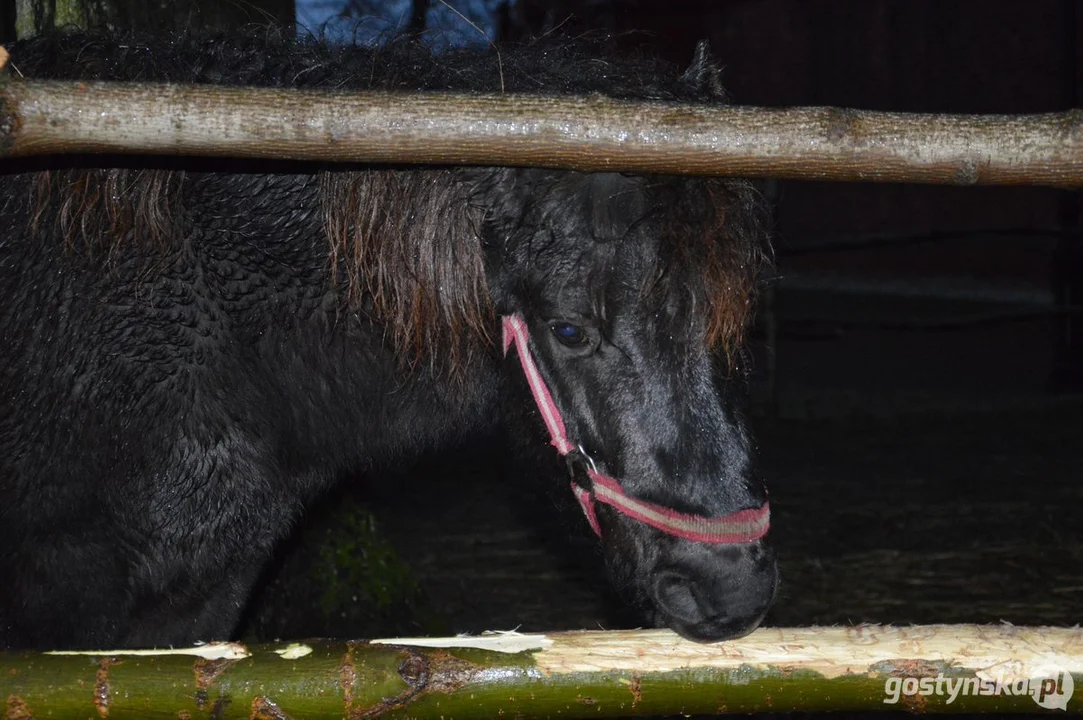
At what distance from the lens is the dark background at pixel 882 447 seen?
4949mm

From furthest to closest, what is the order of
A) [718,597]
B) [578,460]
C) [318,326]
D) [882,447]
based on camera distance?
[882,447], [318,326], [578,460], [718,597]

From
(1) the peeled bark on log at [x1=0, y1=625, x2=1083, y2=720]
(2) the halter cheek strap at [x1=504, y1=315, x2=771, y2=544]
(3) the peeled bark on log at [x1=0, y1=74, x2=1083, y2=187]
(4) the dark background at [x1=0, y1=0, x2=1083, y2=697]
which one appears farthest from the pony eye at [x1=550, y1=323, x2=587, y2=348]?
(1) the peeled bark on log at [x1=0, y1=625, x2=1083, y2=720]

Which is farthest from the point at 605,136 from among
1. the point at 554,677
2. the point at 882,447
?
the point at 882,447

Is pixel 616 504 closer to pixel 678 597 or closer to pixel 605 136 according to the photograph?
pixel 678 597

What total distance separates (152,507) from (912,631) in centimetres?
173

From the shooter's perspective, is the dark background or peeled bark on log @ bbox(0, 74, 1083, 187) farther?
the dark background

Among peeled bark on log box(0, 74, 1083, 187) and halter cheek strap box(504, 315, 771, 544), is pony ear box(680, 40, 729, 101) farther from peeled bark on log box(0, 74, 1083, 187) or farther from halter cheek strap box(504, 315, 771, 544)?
halter cheek strap box(504, 315, 771, 544)

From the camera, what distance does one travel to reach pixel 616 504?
2.36 m

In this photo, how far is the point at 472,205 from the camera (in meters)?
2.42

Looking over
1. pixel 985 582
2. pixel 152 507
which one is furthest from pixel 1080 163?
pixel 985 582

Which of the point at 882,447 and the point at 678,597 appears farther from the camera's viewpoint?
the point at 882,447

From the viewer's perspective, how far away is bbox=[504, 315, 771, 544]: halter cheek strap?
2236 millimetres

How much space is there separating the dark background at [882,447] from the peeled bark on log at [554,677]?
0.77 m

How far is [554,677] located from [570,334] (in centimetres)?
78
